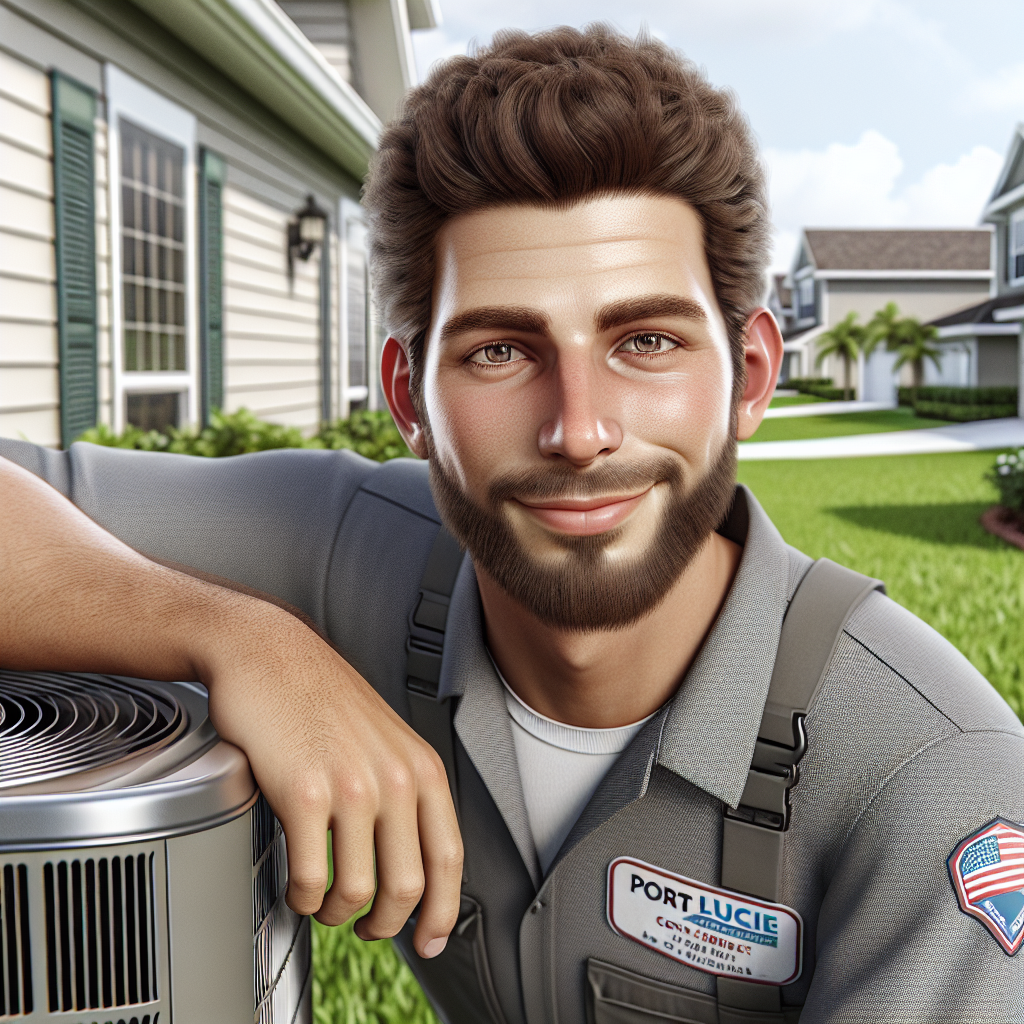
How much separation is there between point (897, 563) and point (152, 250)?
6.26 metres

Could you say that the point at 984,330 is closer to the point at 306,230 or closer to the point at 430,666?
the point at 306,230

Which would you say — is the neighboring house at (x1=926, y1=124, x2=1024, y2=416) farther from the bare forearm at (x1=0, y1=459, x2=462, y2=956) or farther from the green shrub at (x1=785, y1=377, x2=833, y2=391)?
the bare forearm at (x1=0, y1=459, x2=462, y2=956)

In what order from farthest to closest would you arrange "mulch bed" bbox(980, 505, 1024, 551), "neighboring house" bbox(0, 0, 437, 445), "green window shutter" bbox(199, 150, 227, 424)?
"mulch bed" bbox(980, 505, 1024, 551) < "green window shutter" bbox(199, 150, 227, 424) < "neighboring house" bbox(0, 0, 437, 445)

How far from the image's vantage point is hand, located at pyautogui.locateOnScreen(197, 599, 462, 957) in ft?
3.73

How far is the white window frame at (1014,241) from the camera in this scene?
33.7m

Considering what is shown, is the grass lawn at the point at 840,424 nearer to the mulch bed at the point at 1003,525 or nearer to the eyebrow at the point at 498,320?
the mulch bed at the point at 1003,525

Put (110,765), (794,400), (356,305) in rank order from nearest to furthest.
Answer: (110,765) < (356,305) < (794,400)

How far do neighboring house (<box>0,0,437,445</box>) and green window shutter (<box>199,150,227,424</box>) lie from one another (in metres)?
0.01

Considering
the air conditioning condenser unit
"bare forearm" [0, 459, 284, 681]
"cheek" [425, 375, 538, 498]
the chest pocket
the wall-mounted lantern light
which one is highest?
the wall-mounted lantern light

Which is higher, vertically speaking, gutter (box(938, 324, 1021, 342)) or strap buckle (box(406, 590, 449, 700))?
gutter (box(938, 324, 1021, 342))

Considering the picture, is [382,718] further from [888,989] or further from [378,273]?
[378,273]

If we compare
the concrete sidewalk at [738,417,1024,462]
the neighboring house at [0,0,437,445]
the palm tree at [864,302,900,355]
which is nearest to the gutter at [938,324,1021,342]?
the concrete sidewalk at [738,417,1024,462]

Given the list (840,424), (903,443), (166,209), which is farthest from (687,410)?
(840,424)

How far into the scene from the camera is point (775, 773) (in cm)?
171
